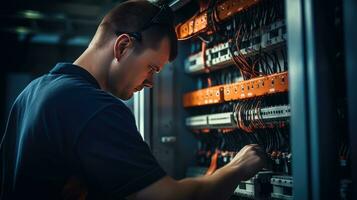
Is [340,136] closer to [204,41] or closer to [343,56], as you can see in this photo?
[343,56]

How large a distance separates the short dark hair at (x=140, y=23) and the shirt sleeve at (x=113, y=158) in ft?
1.38

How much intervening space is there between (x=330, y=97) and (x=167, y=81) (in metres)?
1.34

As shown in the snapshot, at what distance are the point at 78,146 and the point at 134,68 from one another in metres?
0.47

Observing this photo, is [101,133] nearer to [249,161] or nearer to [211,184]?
[211,184]

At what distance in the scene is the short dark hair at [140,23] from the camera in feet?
5.05

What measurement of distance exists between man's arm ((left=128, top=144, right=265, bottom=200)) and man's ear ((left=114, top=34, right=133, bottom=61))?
1.73 ft

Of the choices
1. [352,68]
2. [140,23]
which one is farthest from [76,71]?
[352,68]

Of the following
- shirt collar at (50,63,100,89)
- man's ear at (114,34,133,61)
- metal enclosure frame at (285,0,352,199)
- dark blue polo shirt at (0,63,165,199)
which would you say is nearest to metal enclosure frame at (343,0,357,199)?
metal enclosure frame at (285,0,352,199)

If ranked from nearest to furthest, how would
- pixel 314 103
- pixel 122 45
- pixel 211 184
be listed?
1. pixel 314 103
2. pixel 211 184
3. pixel 122 45

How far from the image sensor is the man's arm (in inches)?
47.8

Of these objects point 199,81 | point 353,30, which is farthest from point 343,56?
point 199,81

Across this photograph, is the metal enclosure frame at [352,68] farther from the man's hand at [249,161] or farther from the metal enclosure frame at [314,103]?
the man's hand at [249,161]

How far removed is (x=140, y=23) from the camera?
154 centimetres

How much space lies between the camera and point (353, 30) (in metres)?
1.21
